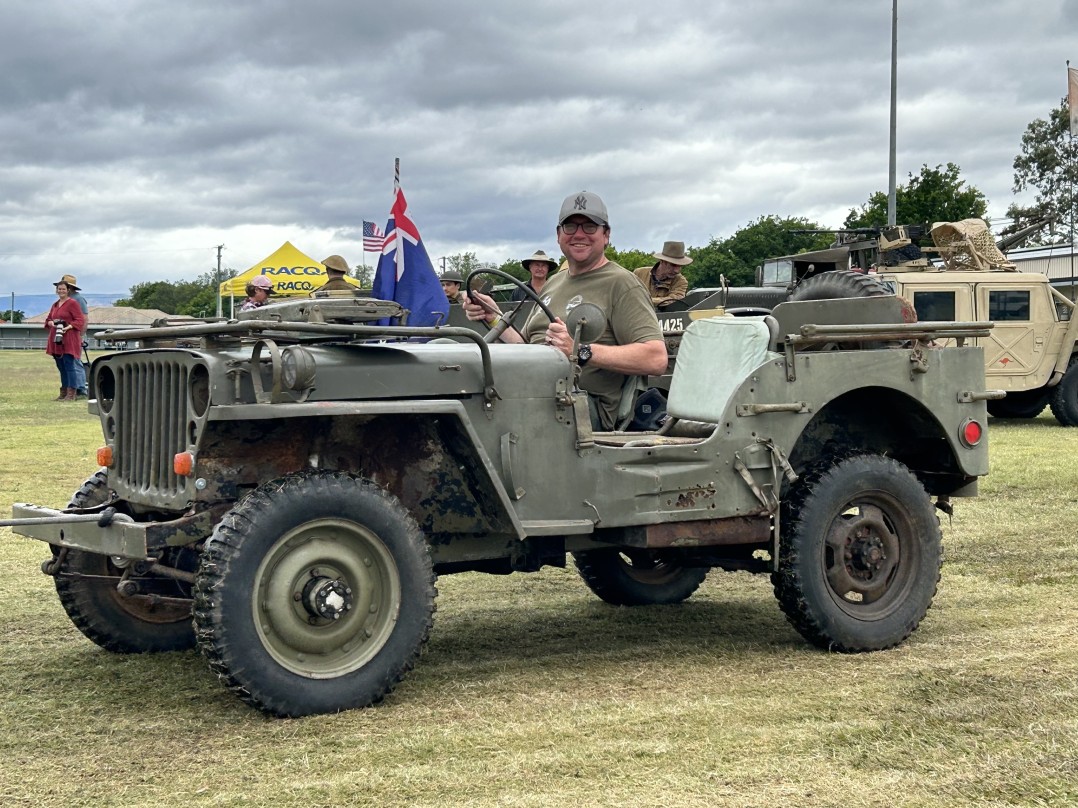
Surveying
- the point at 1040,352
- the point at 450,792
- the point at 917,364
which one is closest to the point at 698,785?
the point at 450,792

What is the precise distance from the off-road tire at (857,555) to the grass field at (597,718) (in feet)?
0.49

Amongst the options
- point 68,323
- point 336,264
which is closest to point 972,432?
point 336,264

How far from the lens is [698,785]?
3771mm

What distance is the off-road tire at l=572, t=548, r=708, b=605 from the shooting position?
21.7ft

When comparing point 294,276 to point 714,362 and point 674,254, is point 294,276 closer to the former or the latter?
point 674,254

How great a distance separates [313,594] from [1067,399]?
14.9 meters

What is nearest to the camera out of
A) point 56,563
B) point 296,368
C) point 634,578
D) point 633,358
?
point 296,368

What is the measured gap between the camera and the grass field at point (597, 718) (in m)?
3.75

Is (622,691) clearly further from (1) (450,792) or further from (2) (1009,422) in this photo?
(2) (1009,422)

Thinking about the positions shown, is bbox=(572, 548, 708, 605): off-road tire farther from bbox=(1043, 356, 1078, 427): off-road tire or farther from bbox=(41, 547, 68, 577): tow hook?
bbox=(1043, 356, 1078, 427): off-road tire

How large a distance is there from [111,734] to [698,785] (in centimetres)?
192

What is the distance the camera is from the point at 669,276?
1263cm

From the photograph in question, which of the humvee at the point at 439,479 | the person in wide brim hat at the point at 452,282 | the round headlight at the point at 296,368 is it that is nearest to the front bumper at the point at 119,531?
the humvee at the point at 439,479

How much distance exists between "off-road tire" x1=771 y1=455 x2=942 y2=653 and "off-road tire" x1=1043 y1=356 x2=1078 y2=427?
12465 millimetres
